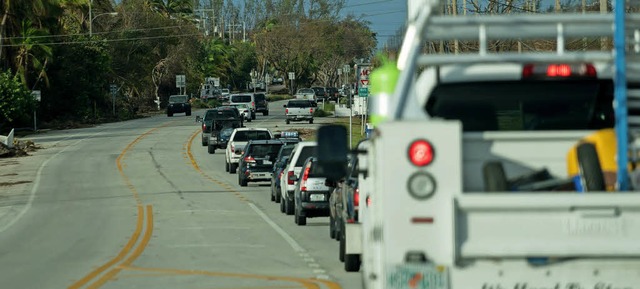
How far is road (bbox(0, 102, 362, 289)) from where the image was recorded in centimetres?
1661

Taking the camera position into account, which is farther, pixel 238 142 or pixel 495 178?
pixel 238 142

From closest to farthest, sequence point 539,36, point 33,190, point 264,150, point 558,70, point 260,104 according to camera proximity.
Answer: point 539,36 → point 558,70 → point 264,150 → point 33,190 → point 260,104

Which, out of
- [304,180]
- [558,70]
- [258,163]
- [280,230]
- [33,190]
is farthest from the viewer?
[33,190]

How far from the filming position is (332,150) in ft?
24.5

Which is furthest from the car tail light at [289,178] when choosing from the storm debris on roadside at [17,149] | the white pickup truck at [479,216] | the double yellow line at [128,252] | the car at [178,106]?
the car at [178,106]

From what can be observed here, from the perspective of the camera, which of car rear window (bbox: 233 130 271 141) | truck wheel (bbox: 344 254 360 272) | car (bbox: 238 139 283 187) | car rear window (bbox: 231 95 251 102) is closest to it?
truck wheel (bbox: 344 254 360 272)

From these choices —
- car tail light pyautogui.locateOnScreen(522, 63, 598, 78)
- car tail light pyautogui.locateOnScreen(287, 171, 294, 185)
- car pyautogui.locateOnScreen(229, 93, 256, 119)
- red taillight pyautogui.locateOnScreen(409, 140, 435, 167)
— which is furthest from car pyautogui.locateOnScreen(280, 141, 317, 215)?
car pyautogui.locateOnScreen(229, 93, 256, 119)

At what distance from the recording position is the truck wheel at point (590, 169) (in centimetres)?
694

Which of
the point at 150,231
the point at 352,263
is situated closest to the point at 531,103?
the point at 352,263

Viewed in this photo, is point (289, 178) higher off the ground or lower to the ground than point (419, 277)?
lower

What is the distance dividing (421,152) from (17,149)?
52013 mm

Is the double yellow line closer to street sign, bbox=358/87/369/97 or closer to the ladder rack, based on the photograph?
the ladder rack

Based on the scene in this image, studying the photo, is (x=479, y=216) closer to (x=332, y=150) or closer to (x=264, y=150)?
(x=332, y=150)

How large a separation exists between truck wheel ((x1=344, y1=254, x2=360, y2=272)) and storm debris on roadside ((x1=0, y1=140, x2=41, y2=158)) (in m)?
40.7
